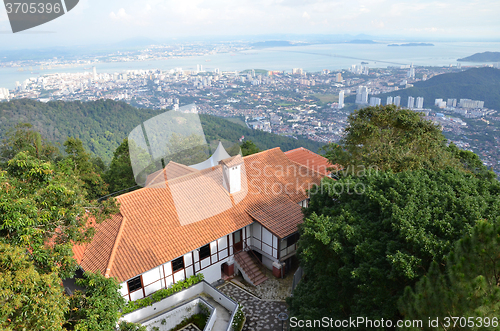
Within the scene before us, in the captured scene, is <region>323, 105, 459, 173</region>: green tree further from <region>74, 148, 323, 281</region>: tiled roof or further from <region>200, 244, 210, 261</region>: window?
<region>200, 244, 210, 261</region>: window

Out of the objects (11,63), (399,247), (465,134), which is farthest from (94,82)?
(399,247)

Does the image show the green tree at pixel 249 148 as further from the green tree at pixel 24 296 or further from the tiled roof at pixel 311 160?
the green tree at pixel 24 296

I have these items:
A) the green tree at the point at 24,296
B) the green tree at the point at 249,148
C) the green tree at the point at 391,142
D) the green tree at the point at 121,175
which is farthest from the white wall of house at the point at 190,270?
the green tree at the point at 249,148

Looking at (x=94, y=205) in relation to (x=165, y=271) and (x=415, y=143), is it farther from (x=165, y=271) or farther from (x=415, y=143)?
(x=415, y=143)

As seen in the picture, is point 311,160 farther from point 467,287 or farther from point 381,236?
point 467,287

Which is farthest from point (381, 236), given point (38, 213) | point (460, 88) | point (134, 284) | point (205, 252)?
point (460, 88)
